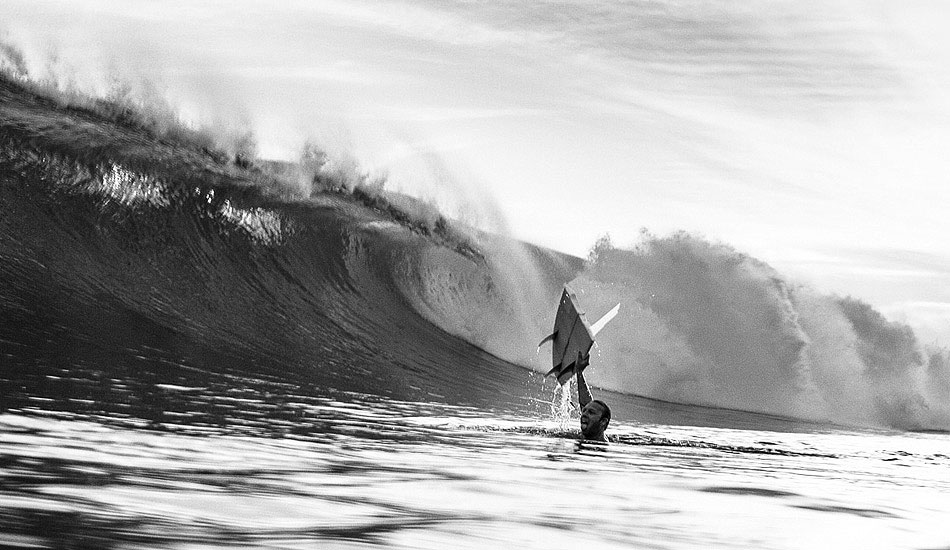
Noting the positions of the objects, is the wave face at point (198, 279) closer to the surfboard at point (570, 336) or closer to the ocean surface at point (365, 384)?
the ocean surface at point (365, 384)

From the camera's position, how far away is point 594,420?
367 inches

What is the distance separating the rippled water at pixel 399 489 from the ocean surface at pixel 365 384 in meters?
0.03

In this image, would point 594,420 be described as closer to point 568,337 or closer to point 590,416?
point 590,416

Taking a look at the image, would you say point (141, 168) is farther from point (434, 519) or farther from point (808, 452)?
point (434, 519)

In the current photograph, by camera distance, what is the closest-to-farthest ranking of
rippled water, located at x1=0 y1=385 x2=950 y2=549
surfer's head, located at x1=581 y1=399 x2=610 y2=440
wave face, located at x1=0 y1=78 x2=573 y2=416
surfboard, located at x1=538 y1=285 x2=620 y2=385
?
rippled water, located at x1=0 y1=385 x2=950 y2=549
surfboard, located at x1=538 y1=285 x2=620 y2=385
surfer's head, located at x1=581 y1=399 x2=610 y2=440
wave face, located at x1=0 y1=78 x2=573 y2=416

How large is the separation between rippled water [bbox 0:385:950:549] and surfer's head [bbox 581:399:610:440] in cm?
29

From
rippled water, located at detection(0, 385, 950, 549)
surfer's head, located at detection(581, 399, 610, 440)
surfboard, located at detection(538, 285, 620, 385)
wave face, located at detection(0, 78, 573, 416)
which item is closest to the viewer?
rippled water, located at detection(0, 385, 950, 549)

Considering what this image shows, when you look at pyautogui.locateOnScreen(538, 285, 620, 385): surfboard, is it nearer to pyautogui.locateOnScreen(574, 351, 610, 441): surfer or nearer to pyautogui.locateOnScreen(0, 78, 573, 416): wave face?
pyautogui.locateOnScreen(574, 351, 610, 441): surfer

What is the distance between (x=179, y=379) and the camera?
9.53 meters

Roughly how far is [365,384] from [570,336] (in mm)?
3559

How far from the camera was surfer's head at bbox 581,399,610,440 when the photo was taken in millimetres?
9320

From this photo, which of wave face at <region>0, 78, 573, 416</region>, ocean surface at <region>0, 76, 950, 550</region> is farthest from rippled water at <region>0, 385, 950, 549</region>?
wave face at <region>0, 78, 573, 416</region>

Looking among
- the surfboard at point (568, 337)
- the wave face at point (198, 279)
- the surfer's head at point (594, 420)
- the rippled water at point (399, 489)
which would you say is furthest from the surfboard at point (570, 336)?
the wave face at point (198, 279)

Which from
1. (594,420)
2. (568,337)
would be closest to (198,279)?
(568,337)
